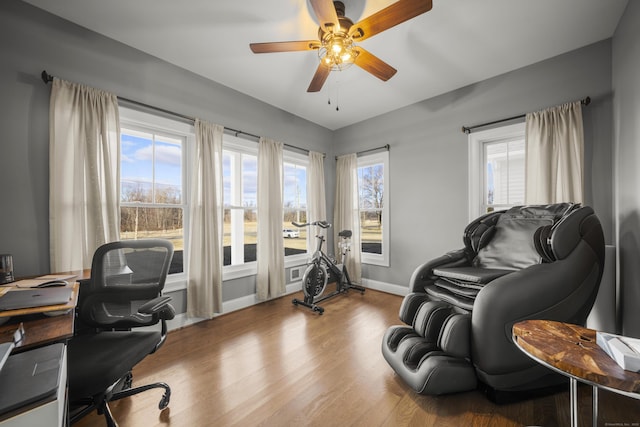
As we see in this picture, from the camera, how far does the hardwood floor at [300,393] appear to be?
1.45 metres

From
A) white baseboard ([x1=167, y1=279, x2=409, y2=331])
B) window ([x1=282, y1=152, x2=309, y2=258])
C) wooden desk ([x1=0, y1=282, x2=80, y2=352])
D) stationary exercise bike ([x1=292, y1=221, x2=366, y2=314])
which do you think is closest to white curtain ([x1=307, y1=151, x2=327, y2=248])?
window ([x1=282, y1=152, x2=309, y2=258])

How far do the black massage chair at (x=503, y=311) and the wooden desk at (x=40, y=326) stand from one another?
1.84m

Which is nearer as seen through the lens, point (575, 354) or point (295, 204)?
point (575, 354)

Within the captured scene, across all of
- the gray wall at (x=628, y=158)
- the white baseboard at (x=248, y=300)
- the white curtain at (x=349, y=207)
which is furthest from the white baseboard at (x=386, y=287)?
the gray wall at (x=628, y=158)

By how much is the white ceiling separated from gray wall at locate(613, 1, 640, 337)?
268 millimetres

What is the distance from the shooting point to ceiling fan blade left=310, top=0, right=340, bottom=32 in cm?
151

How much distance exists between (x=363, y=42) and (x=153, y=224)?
113 inches

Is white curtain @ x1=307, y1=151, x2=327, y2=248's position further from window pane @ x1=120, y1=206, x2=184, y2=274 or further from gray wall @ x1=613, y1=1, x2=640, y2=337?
gray wall @ x1=613, y1=1, x2=640, y2=337

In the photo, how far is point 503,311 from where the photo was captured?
1.45m

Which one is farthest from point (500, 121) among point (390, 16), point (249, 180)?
point (249, 180)

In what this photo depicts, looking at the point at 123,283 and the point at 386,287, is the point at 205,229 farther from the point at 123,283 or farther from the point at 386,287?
the point at 386,287

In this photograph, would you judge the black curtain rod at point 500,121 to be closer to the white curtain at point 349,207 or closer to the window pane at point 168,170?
the white curtain at point 349,207

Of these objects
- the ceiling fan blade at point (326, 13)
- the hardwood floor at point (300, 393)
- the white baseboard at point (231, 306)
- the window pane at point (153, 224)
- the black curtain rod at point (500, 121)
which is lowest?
the hardwood floor at point (300, 393)

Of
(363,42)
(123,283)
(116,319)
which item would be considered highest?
(363,42)
